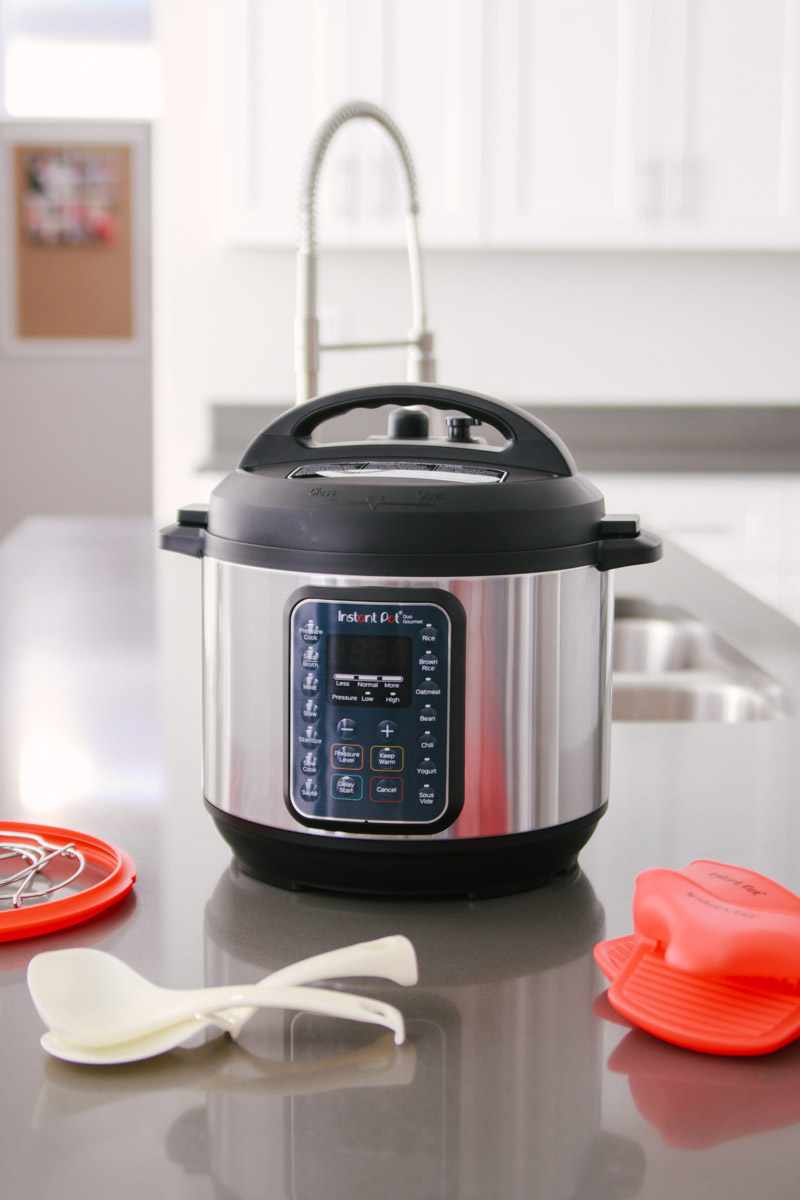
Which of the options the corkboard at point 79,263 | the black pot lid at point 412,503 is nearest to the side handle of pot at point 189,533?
the black pot lid at point 412,503

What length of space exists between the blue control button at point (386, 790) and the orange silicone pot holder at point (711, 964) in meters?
0.11

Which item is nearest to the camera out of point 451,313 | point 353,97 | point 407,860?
point 407,860

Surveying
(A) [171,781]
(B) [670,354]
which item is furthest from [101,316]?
(A) [171,781]

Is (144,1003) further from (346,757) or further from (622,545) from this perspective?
(622,545)

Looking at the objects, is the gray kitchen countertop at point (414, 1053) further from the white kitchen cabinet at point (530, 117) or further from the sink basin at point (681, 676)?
the white kitchen cabinet at point (530, 117)

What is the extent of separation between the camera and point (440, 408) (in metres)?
0.62

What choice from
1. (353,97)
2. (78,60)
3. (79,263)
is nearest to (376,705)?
(353,97)

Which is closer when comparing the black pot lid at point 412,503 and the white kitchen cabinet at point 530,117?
the black pot lid at point 412,503

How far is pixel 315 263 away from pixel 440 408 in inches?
23.0

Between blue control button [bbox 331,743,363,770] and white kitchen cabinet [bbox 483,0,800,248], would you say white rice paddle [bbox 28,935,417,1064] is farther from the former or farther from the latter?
white kitchen cabinet [bbox 483,0,800,248]

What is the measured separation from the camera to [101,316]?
5.62 m

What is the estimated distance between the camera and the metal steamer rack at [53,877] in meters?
0.57

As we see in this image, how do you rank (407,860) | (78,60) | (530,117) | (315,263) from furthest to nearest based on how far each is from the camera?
(78,60) < (530,117) < (315,263) < (407,860)

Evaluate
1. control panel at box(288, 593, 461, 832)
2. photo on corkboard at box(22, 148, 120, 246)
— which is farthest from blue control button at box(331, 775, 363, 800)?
photo on corkboard at box(22, 148, 120, 246)
